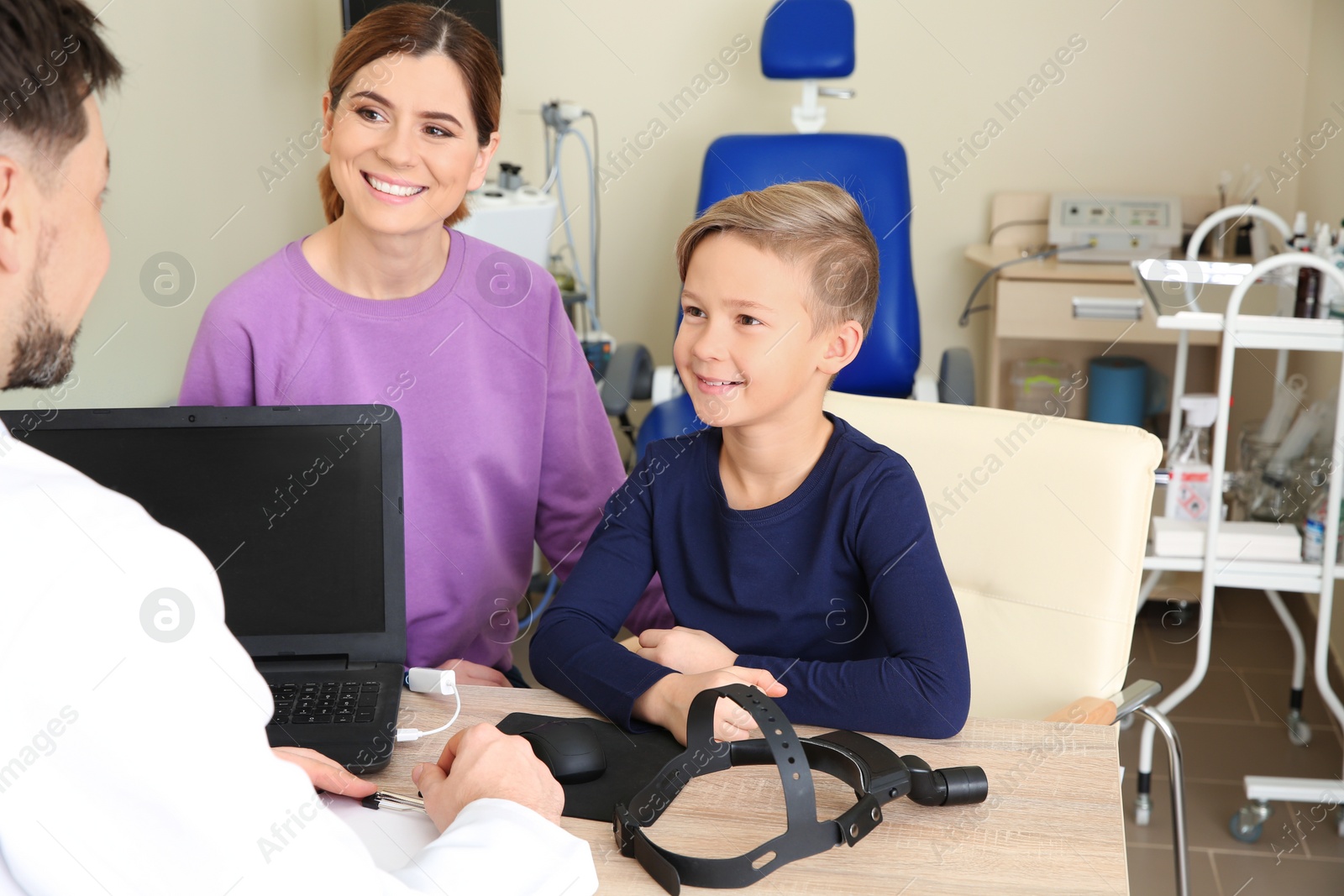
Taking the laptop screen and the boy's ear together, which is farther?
the boy's ear

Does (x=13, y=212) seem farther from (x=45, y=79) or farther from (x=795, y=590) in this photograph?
(x=795, y=590)

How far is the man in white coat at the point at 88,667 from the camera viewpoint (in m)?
0.56

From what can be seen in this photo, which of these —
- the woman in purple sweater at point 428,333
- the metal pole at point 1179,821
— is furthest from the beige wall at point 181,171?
the metal pole at point 1179,821

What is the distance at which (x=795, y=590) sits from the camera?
4.05 ft

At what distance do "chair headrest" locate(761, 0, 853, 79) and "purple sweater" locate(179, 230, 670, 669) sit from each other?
1.62 metres

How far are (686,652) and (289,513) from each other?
0.42m

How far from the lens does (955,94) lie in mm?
3584

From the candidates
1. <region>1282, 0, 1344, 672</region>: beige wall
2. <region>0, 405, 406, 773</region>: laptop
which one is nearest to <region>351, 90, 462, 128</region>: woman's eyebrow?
<region>0, 405, 406, 773</region>: laptop

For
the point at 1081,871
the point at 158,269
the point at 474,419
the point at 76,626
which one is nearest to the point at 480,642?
the point at 474,419

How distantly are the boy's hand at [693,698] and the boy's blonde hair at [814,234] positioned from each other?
0.42 m

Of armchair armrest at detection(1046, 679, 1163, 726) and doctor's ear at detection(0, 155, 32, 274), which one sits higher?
doctor's ear at detection(0, 155, 32, 274)

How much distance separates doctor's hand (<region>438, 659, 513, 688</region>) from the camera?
1.38 m

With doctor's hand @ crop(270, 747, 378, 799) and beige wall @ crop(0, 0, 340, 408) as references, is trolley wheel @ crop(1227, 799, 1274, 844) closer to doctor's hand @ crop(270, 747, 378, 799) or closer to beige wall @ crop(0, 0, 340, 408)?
doctor's hand @ crop(270, 747, 378, 799)

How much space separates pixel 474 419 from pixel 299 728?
1.65 feet
